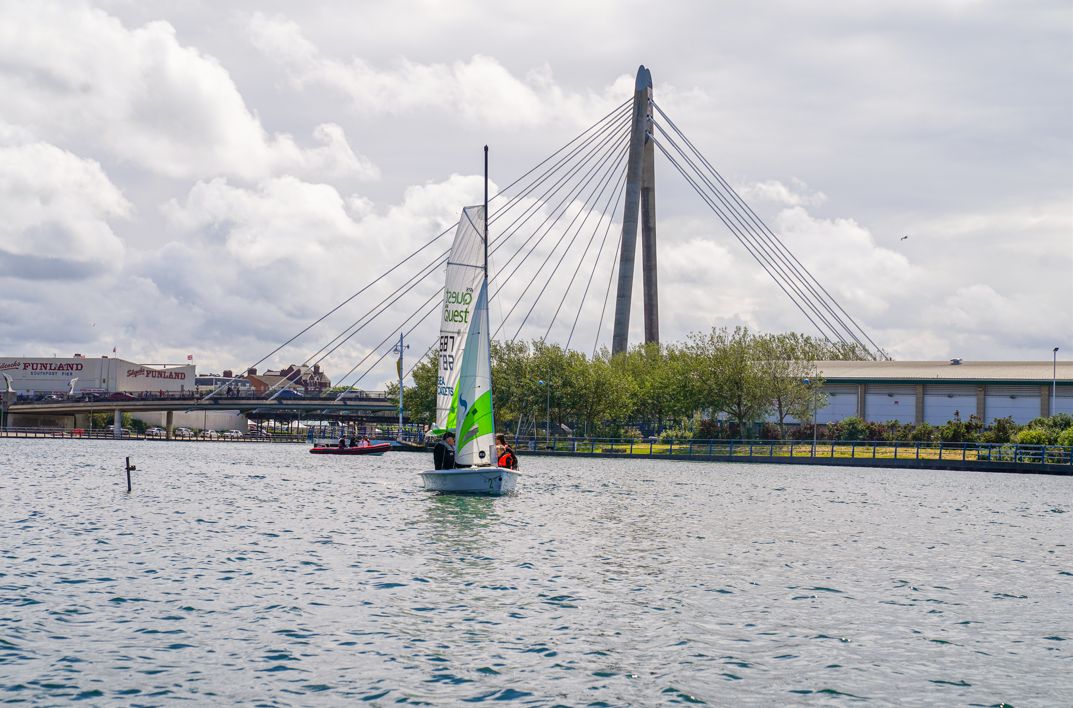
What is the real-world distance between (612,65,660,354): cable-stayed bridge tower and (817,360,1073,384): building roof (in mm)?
20549

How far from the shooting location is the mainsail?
135 feet

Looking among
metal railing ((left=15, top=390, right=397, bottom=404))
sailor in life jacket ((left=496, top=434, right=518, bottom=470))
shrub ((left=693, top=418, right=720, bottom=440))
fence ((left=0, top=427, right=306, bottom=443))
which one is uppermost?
metal railing ((left=15, top=390, right=397, bottom=404))

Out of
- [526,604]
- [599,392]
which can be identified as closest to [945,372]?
[599,392]

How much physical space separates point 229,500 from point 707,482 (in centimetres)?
2640


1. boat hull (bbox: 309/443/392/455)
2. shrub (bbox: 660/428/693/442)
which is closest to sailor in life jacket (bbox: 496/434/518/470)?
boat hull (bbox: 309/443/392/455)

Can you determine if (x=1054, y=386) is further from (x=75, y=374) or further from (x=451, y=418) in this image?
(x=75, y=374)

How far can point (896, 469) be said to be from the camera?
82.9m

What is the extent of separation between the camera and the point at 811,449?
9444 centimetres

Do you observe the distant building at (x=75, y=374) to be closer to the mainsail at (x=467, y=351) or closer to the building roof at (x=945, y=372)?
the building roof at (x=945, y=372)

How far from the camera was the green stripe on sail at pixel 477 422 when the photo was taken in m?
41.2

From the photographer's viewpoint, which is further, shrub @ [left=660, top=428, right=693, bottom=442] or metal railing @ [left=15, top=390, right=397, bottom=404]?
metal railing @ [left=15, top=390, right=397, bottom=404]

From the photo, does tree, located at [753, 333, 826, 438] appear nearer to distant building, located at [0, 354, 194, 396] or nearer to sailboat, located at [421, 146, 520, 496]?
sailboat, located at [421, 146, 520, 496]

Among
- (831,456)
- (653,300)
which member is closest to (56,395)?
(653,300)

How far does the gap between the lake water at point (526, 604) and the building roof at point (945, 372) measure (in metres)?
69.1
